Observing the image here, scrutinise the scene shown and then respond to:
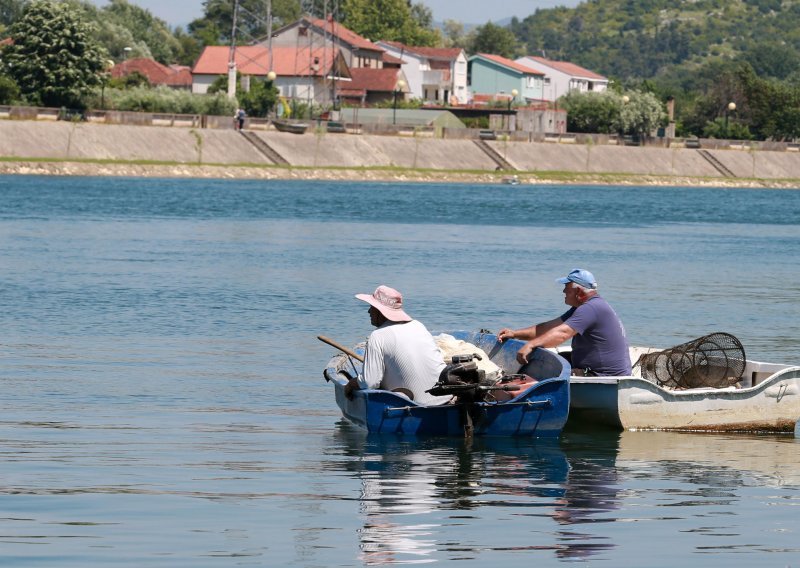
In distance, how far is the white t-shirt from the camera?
16.0 m

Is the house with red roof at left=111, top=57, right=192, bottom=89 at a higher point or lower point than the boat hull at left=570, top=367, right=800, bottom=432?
higher

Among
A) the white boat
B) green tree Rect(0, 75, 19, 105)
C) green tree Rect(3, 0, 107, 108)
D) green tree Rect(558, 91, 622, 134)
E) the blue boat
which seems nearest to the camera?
the blue boat

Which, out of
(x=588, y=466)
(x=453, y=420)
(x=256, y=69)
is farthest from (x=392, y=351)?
(x=256, y=69)

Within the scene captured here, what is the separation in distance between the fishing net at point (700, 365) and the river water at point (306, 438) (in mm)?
978

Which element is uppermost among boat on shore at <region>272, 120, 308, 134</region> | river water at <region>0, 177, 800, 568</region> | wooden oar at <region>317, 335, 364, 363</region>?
boat on shore at <region>272, 120, 308, 134</region>

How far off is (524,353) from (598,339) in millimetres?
900

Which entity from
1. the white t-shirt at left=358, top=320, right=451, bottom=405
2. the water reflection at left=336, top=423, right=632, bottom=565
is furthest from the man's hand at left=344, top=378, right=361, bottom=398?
the water reflection at left=336, top=423, right=632, bottom=565

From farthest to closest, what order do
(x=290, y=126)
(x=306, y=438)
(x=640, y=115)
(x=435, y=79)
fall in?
(x=435, y=79) < (x=640, y=115) < (x=290, y=126) < (x=306, y=438)

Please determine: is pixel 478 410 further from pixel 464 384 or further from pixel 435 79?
pixel 435 79

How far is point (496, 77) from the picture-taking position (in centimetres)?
19025

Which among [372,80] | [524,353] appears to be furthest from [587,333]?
[372,80]

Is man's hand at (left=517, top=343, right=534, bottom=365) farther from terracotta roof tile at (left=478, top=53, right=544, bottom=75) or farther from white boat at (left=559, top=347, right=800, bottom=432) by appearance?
terracotta roof tile at (left=478, top=53, right=544, bottom=75)

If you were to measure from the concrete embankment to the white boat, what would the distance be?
7908 centimetres

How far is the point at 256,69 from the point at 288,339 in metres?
132
